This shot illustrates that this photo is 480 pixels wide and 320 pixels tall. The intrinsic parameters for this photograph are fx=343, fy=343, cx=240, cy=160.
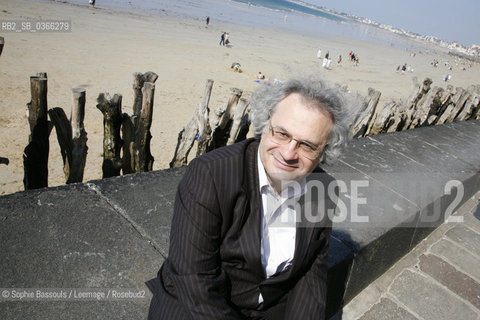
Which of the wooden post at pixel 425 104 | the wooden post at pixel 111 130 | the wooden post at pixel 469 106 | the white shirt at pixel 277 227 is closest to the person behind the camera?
the white shirt at pixel 277 227

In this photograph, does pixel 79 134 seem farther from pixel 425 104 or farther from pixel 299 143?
pixel 425 104

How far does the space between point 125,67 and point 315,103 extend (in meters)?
13.9

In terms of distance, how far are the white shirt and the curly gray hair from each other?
0.83ft

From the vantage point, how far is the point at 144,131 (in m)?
3.05

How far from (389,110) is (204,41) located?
20211 millimetres

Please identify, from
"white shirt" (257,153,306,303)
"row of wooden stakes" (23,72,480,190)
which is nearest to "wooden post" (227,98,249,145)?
"row of wooden stakes" (23,72,480,190)

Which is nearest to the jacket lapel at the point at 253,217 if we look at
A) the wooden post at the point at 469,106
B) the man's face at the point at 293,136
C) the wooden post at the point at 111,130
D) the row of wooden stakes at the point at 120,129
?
the man's face at the point at 293,136

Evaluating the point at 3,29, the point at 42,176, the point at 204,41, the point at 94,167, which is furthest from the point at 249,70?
the point at 42,176

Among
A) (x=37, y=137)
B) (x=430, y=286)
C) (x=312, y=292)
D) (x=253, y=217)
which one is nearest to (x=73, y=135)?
(x=37, y=137)

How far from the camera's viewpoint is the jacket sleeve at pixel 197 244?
144cm

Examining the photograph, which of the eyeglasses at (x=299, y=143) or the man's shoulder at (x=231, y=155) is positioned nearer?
the man's shoulder at (x=231, y=155)

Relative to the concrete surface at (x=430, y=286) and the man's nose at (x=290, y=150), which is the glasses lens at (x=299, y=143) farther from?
the concrete surface at (x=430, y=286)

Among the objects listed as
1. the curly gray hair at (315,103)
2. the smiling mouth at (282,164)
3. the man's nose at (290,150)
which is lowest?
the smiling mouth at (282,164)

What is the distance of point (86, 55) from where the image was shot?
47.8ft
